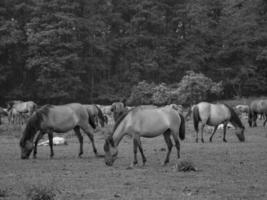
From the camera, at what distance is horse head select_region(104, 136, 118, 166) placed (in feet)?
48.0

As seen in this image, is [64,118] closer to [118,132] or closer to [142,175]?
[118,132]

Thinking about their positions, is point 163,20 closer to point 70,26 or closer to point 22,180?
point 70,26

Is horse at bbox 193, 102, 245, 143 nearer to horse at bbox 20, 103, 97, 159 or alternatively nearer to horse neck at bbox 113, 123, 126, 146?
horse at bbox 20, 103, 97, 159

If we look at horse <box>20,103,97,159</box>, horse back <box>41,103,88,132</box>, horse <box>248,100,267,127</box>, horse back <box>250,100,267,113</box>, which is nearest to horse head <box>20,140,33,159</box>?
horse <box>20,103,97,159</box>

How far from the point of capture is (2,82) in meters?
56.4

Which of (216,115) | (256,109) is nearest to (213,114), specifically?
(216,115)

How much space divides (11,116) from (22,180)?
2713cm

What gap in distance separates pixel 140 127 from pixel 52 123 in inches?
149

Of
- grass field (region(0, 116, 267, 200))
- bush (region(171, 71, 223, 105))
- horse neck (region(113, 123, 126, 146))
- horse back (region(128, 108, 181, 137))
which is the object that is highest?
bush (region(171, 71, 223, 105))

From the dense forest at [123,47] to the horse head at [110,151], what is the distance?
39444 millimetres

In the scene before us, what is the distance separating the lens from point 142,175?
12688 mm

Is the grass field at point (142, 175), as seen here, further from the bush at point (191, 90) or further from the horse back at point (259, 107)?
the bush at point (191, 90)

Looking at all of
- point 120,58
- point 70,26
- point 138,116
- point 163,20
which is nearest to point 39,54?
point 70,26

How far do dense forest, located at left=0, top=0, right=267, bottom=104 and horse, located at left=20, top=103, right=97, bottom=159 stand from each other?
3609 centimetres
